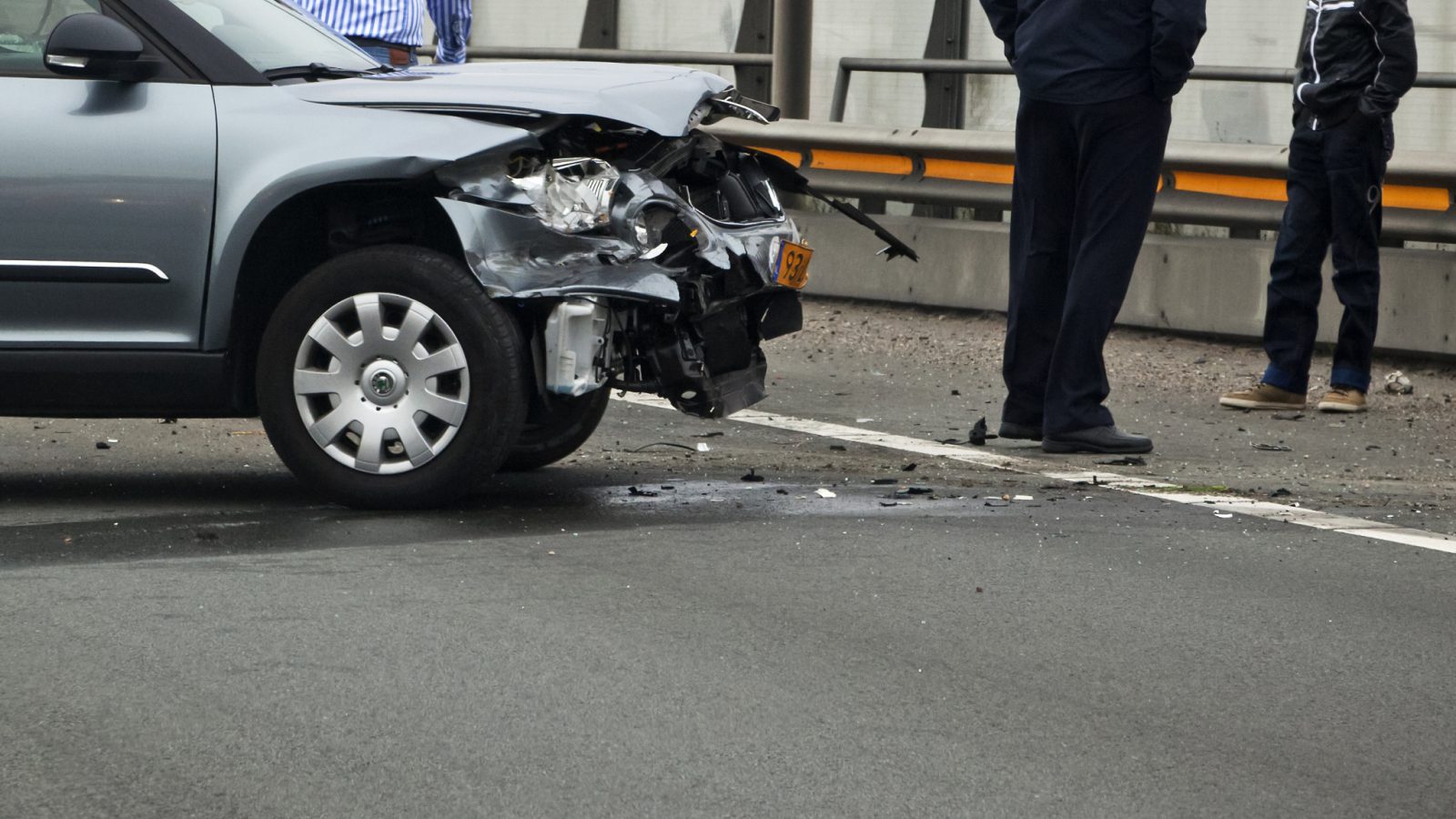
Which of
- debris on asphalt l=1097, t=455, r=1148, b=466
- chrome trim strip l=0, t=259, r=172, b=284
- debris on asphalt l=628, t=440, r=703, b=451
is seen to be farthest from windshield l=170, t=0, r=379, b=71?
debris on asphalt l=1097, t=455, r=1148, b=466

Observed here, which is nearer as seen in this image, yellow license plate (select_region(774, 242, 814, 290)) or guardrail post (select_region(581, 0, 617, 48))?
yellow license plate (select_region(774, 242, 814, 290))

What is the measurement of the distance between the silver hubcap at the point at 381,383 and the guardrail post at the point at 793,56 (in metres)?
7.35

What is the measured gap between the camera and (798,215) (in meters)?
12.0

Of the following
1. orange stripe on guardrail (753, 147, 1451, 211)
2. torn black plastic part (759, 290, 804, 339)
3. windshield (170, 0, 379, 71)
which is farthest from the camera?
orange stripe on guardrail (753, 147, 1451, 211)

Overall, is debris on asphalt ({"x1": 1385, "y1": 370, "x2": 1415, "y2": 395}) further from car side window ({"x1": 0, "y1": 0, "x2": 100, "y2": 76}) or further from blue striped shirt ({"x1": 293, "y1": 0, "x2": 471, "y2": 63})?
car side window ({"x1": 0, "y1": 0, "x2": 100, "y2": 76})

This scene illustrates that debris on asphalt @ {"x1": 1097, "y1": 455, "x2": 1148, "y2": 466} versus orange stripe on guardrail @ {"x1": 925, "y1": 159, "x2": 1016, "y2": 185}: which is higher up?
orange stripe on guardrail @ {"x1": 925, "y1": 159, "x2": 1016, "y2": 185}

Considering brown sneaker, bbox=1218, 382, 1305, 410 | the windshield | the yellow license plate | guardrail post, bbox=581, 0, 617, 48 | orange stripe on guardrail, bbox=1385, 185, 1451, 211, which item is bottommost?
brown sneaker, bbox=1218, 382, 1305, 410

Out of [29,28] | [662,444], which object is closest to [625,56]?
[662,444]

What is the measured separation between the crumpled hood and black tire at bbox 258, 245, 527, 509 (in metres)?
0.43

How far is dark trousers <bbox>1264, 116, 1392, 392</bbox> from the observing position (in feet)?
27.7

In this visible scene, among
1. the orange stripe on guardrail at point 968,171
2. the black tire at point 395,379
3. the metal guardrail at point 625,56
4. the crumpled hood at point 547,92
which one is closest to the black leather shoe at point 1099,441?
the crumpled hood at point 547,92

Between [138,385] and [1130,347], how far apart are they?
5569 millimetres

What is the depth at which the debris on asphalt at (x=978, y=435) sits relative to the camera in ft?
24.8

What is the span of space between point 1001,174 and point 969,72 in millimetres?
1467
